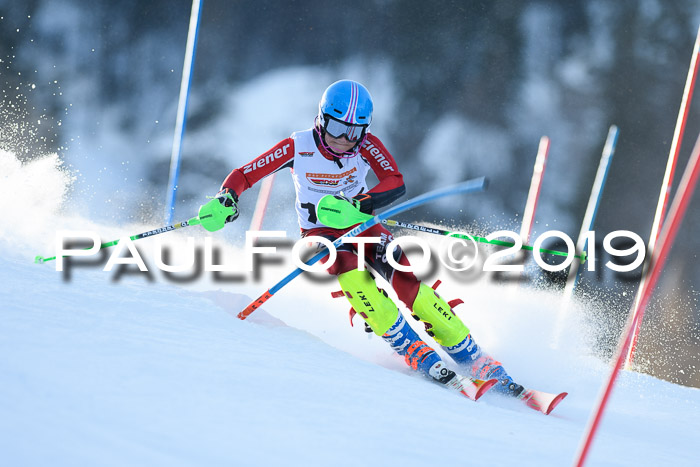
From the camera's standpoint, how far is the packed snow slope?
111 centimetres

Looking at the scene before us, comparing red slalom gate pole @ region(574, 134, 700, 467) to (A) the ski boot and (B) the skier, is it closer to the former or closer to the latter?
(B) the skier

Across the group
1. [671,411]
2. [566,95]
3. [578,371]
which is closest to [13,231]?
[578,371]

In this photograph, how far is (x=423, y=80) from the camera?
6.38 m

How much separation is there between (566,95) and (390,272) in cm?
470

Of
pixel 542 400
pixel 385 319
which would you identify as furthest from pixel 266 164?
pixel 542 400

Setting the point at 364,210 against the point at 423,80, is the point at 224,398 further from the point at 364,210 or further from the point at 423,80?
the point at 423,80

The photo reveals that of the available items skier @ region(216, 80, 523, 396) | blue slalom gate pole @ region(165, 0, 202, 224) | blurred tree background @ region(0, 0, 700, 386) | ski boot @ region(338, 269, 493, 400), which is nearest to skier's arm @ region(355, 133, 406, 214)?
skier @ region(216, 80, 523, 396)

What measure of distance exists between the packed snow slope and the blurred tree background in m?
3.43

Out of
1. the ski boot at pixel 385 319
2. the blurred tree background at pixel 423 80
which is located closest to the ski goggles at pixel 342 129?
the ski boot at pixel 385 319

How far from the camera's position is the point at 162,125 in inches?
262

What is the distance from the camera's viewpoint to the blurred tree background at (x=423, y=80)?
6.13 m

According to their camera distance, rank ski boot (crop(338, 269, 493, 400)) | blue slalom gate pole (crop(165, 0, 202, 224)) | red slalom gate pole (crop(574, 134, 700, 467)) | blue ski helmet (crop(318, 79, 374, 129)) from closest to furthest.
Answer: red slalom gate pole (crop(574, 134, 700, 467)) → ski boot (crop(338, 269, 493, 400)) → blue ski helmet (crop(318, 79, 374, 129)) → blue slalom gate pole (crop(165, 0, 202, 224))

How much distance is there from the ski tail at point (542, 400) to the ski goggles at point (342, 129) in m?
1.42

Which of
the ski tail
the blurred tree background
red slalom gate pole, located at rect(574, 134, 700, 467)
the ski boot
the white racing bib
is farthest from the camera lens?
the blurred tree background
